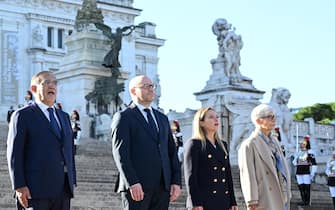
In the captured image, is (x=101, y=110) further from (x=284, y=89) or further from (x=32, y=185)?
(x=32, y=185)

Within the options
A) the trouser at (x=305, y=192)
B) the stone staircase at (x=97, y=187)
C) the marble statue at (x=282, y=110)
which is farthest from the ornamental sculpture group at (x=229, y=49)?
the trouser at (x=305, y=192)

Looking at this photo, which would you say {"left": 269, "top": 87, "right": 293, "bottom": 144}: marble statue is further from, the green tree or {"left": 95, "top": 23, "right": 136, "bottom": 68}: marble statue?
the green tree

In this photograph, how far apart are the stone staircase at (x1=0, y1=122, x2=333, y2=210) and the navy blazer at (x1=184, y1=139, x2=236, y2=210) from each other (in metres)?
4.91

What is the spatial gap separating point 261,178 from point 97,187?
24.1ft

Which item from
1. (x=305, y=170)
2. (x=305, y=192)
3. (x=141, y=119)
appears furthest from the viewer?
(x=305, y=170)

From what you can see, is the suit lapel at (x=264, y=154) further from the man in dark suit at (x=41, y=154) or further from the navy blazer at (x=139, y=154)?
the man in dark suit at (x=41, y=154)

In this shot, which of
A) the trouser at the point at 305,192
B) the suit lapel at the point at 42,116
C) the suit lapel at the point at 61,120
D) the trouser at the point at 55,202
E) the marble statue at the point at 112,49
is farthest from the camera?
the marble statue at the point at 112,49

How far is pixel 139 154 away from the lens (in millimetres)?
8336

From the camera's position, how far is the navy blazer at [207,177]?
359 inches

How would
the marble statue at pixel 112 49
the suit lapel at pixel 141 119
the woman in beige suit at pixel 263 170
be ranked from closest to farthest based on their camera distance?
the suit lapel at pixel 141 119 → the woman in beige suit at pixel 263 170 → the marble statue at pixel 112 49

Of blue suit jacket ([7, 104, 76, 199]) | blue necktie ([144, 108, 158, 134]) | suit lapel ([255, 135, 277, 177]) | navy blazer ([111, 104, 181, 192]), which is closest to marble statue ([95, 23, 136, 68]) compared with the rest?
suit lapel ([255, 135, 277, 177])

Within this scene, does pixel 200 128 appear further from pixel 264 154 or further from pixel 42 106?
pixel 42 106

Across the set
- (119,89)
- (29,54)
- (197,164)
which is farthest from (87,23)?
(29,54)

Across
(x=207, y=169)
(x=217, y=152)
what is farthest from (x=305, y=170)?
(x=207, y=169)
